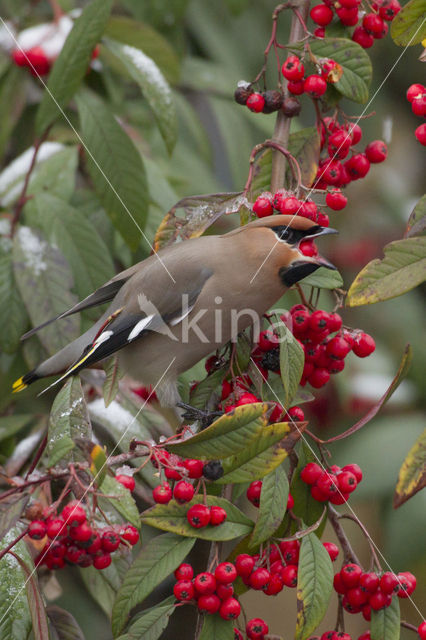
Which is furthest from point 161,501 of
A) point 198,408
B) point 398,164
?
point 398,164

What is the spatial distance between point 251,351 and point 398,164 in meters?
3.89

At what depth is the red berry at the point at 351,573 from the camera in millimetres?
1598

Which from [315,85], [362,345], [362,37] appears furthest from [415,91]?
[362,345]

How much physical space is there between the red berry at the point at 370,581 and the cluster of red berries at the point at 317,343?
0.38 metres

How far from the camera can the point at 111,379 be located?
5.85 feet

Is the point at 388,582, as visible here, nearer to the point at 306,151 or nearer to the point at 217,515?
the point at 217,515

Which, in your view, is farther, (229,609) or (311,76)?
(311,76)

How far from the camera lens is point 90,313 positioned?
7.51 feet

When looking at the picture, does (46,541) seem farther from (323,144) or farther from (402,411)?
(402,411)

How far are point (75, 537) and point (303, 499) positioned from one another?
431mm

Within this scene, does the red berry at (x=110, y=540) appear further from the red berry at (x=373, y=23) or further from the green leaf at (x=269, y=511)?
the red berry at (x=373, y=23)

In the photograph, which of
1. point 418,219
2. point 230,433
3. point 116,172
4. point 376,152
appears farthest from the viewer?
point 116,172

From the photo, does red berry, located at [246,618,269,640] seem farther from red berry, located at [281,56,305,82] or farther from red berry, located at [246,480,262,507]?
red berry, located at [281,56,305,82]

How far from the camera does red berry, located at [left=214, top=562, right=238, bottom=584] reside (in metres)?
1.56
